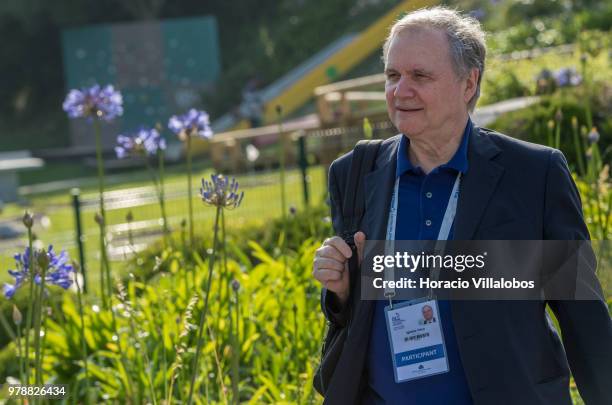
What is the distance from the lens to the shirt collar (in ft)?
9.19

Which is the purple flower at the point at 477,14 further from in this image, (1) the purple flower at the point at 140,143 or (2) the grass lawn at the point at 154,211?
(2) the grass lawn at the point at 154,211

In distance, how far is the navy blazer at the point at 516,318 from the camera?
2639 millimetres

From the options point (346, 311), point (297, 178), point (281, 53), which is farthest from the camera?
point (281, 53)

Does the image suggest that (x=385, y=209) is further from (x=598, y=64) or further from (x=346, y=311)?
(x=598, y=64)

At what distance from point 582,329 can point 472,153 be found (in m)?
0.52

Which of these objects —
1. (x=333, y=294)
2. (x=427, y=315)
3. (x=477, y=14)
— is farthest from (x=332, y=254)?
(x=477, y=14)

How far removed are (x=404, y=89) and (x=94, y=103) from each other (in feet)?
9.06

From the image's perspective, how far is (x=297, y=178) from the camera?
1268 centimetres

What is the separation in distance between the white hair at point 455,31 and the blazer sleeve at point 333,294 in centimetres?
39

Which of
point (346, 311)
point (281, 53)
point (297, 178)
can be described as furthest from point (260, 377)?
point (281, 53)

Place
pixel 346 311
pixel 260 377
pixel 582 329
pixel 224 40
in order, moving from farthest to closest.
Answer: pixel 224 40
pixel 260 377
pixel 346 311
pixel 582 329

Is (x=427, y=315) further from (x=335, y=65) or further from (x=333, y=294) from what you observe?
(x=335, y=65)

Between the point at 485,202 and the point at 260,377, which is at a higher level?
the point at 485,202

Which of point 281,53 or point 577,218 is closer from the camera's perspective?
point 577,218
